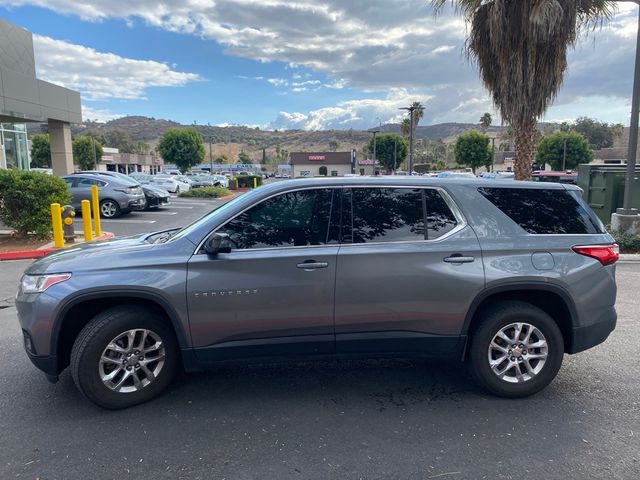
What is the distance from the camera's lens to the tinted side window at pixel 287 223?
3469mm

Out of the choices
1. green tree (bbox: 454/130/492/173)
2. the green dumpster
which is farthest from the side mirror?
green tree (bbox: 454/130/492/173)

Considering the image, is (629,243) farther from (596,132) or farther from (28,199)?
(596,132)

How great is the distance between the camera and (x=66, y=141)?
2169cm

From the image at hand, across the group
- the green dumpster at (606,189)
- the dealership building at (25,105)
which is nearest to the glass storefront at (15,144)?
the dealership building at (25,105)

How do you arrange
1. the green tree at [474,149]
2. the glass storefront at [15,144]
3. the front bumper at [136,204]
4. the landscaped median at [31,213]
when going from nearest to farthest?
the landscaped median at [31,213]
the front bumper at [136,204]
the glass storefront at [15,144]
the green tree at [474,149]

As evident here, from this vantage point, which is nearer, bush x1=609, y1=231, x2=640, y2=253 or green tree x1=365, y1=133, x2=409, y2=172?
bush x1=609, y1=231, x2=640, y2=253

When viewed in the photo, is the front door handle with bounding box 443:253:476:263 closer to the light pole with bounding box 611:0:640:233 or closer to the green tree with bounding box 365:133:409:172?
the light pole with bounding box 611:0:640:233

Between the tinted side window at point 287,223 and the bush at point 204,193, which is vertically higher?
the tinted side window at point 287,223

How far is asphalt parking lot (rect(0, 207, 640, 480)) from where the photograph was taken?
9.03 feet

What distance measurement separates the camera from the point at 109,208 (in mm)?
15602

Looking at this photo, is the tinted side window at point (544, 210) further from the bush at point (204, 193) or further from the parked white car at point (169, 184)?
the parked white car at point (169, 184)

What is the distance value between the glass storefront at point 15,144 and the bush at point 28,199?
15.3 meters

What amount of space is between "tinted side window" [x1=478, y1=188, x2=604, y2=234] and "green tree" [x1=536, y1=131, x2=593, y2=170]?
5322 cm

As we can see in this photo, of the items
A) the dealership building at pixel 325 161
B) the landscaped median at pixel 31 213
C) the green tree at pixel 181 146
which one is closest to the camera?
the landscaped median at pixel 31 213
